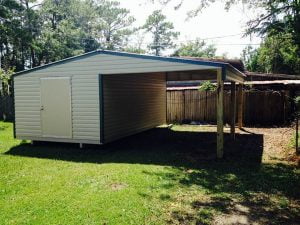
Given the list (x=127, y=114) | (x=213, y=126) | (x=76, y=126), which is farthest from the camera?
(x=213, y=126)

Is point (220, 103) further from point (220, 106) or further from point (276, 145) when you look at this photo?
point (276, 145)

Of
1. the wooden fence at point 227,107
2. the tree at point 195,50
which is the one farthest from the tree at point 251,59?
the wooden fence at point 227,107

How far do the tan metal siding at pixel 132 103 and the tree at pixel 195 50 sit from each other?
104 feet

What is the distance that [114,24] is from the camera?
138ft

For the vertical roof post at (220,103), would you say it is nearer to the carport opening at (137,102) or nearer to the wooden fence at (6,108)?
the carport opening at (137,102)

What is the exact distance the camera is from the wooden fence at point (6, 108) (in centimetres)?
1942

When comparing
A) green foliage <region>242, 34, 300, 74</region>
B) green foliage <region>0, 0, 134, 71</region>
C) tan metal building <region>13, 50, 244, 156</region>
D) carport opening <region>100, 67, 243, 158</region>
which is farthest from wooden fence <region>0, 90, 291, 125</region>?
green foliage <region>0, 0, 134, 71</region>

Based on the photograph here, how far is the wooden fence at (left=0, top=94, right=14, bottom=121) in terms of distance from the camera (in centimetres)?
1942

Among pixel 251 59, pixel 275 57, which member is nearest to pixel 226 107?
pixel 275 57

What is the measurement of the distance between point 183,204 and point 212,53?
160 feet

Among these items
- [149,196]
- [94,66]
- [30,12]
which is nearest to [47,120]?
[94,66]

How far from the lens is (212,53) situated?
51906 mm

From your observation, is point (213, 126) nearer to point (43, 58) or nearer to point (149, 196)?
point (149, 196)

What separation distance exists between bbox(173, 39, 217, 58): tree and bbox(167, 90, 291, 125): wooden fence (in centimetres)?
3036
